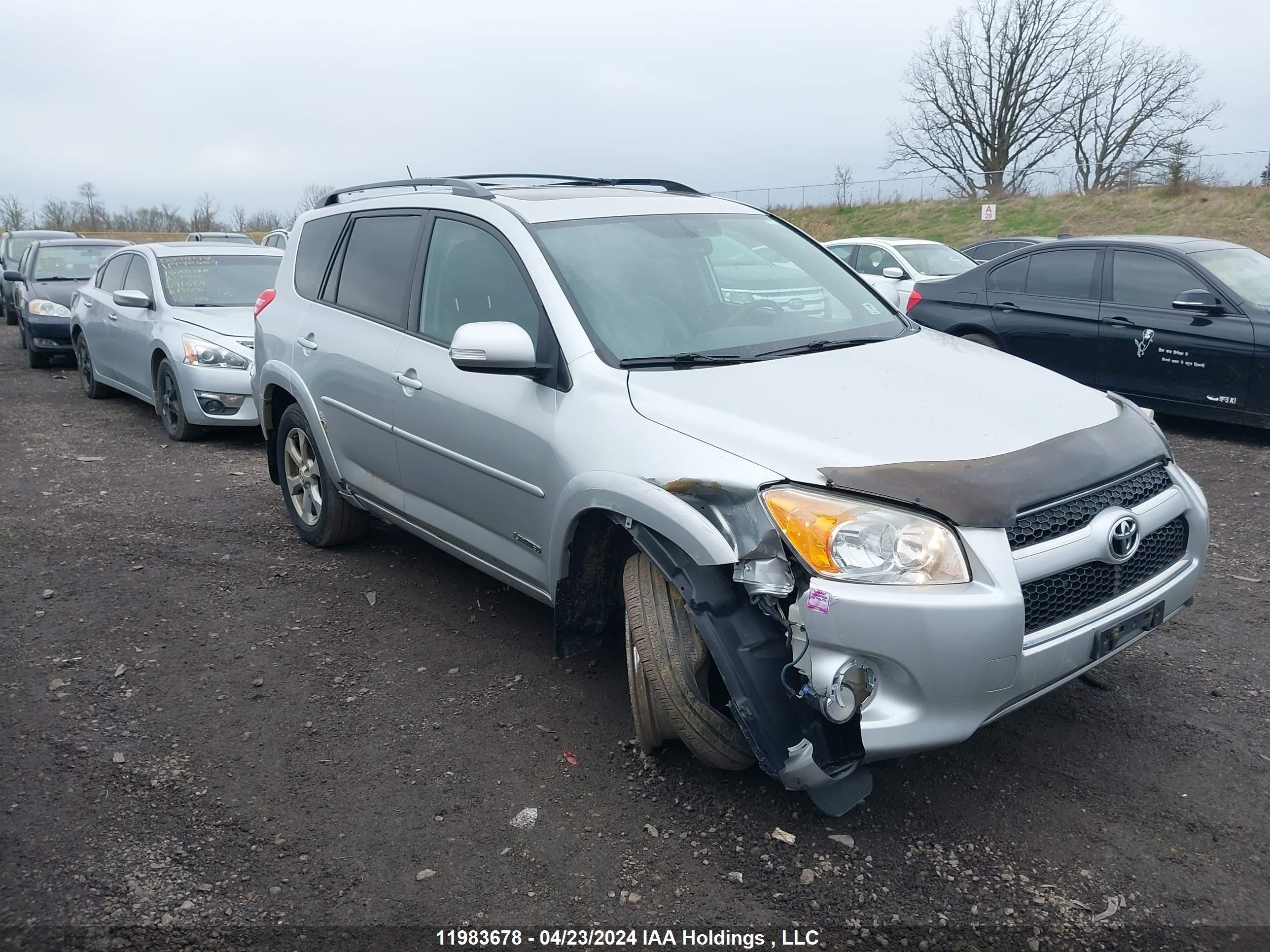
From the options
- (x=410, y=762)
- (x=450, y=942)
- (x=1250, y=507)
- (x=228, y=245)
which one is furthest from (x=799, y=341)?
(x=228, y=245)

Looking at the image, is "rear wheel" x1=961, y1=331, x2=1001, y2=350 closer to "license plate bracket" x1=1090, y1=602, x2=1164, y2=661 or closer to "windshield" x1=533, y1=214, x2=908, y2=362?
"windshield" x1=533, y1=214, x2=908, y2=362

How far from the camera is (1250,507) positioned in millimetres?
6039

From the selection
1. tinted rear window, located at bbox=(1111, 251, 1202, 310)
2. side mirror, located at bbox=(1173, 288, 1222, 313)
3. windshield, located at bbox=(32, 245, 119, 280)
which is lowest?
side mirror, located at bbox=(1173, 288, 1222, 313)

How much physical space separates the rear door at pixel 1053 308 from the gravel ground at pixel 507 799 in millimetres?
3591

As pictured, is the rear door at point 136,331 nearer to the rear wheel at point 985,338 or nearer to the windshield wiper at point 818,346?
the windshield wiper at point 818,346

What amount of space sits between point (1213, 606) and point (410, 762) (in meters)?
3.57

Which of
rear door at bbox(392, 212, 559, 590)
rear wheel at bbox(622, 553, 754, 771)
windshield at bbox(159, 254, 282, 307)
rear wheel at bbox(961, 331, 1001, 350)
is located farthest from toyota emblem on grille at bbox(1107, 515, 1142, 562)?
windshield at bbox(159, 254, 282, 307)

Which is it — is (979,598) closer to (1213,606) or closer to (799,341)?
(799,341)

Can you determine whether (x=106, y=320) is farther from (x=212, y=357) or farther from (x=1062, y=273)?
(x=1062, y=273)

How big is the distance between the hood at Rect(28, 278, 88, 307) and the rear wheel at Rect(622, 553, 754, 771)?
42.6 feet

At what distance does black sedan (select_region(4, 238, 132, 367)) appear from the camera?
1313 cm

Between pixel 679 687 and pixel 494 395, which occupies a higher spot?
pixel 494 395

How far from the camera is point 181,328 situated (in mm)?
8562

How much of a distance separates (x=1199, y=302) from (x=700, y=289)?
5357mm
